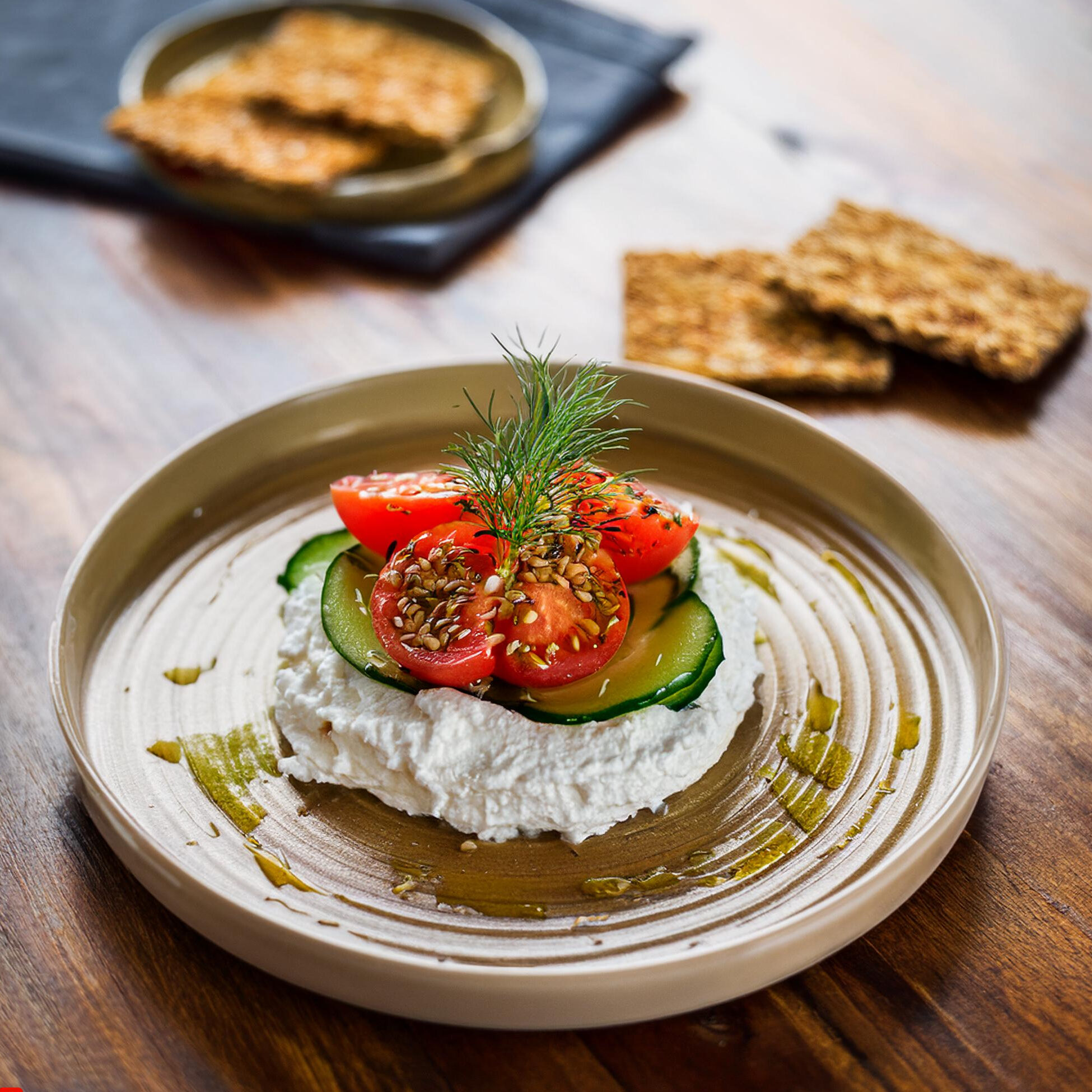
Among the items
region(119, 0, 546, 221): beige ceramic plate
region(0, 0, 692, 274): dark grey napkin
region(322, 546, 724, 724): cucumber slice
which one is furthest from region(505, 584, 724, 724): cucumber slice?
region(119, 0, 546, 221): beige ceramic plate

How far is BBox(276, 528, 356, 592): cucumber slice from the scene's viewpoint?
1.64 meters

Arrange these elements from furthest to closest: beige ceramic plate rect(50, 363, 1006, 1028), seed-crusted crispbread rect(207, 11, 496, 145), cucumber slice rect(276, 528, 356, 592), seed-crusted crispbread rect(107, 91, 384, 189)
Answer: seed-crusted crispbread rect(207, 11, 496, 145) < seed-crusted crispbread rect(107, 91, 384, 189) < cucumber slice rect(276, 528, 356, 592) < beige ceramic plate rect(50, 363, 1006, 1028)

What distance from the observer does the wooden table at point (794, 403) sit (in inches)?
48.4

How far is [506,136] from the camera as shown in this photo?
2.80 meters

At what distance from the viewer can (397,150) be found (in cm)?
297

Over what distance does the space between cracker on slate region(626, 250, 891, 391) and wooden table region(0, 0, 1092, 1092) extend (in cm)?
7

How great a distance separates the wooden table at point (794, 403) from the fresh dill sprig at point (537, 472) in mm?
601

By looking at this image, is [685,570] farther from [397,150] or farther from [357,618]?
[397,150]

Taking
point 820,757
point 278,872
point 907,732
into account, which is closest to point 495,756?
point 278,872

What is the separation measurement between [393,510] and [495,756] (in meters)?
0.37

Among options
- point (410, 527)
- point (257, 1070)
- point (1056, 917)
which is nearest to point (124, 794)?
point (257, 1070)

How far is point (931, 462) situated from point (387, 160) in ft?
5.40

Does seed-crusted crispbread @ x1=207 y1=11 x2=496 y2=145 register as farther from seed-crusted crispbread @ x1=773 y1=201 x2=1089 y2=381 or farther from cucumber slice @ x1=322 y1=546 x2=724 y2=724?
cucumber slice @ x1=322 y1=546 x2=724 y2=724

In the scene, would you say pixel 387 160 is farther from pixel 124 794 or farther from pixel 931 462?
pixel 124 794
